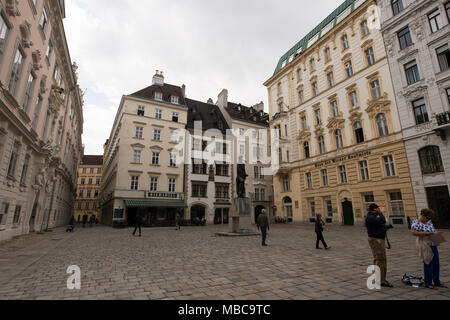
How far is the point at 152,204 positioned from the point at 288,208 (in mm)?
18337

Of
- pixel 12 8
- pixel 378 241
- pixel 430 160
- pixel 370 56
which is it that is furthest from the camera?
pixel 370 56

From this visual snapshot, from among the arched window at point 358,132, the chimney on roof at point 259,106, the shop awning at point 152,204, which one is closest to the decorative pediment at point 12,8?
the shop awning at point 152,204

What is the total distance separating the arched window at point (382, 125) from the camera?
2251 centimetres

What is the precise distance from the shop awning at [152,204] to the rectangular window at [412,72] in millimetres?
27794

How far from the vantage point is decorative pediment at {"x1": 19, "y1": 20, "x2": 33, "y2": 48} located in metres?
12.9

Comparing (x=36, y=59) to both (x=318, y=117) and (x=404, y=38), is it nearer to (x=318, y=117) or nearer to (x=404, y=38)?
(x=318, y=117)

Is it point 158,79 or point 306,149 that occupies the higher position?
point 158,79

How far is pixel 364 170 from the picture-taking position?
78.3ft

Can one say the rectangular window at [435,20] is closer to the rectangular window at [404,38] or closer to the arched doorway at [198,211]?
the rectangular window at [404,38]

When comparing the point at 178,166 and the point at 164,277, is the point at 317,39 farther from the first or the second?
the point at 164,277

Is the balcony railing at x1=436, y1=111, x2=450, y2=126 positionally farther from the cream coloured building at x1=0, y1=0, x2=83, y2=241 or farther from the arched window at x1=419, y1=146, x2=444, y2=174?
the cream coloured building at x1=0, y1=0, x2=83, y2=241

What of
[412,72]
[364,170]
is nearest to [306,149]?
[364,170]

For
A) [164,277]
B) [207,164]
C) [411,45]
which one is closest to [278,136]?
[207,164]

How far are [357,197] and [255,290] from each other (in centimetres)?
2306
